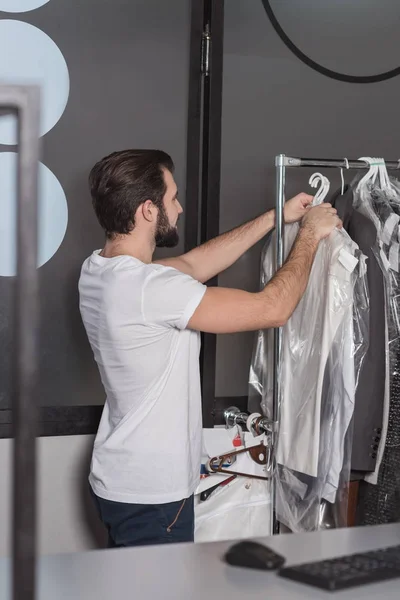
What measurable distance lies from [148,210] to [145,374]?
0.48 m

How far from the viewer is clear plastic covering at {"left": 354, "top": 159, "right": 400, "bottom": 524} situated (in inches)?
95.9

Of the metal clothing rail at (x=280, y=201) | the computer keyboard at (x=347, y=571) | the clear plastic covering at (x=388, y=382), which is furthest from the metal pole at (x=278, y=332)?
the computer keyboard at (x=347, y=571)

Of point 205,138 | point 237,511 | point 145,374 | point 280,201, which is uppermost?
point 205,138

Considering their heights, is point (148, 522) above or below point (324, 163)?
below

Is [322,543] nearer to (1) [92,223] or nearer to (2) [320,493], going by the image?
(2) [320,493]

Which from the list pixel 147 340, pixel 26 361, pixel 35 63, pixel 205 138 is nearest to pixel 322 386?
pixel 147 340

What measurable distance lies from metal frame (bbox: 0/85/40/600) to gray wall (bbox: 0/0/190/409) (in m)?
2.05

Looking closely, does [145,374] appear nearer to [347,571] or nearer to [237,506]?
[237,506]

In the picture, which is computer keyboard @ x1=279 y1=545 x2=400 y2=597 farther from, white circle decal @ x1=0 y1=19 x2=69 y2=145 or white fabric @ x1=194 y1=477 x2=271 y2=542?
white circle decal @ x1=0 y1=19 x2=69 y2=145

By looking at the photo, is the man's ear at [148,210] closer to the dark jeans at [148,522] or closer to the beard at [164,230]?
the beard at [164,230]

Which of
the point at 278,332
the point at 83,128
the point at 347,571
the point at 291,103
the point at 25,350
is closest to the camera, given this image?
the point at 25,350

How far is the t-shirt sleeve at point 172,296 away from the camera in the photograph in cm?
208

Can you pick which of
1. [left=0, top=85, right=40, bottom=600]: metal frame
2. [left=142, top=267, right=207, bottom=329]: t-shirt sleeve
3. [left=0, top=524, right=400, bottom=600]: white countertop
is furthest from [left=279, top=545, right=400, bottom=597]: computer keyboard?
[left=142, top=267, right=207, bottom=329]: t-shirt sleeve

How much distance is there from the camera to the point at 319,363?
2.45 meters
